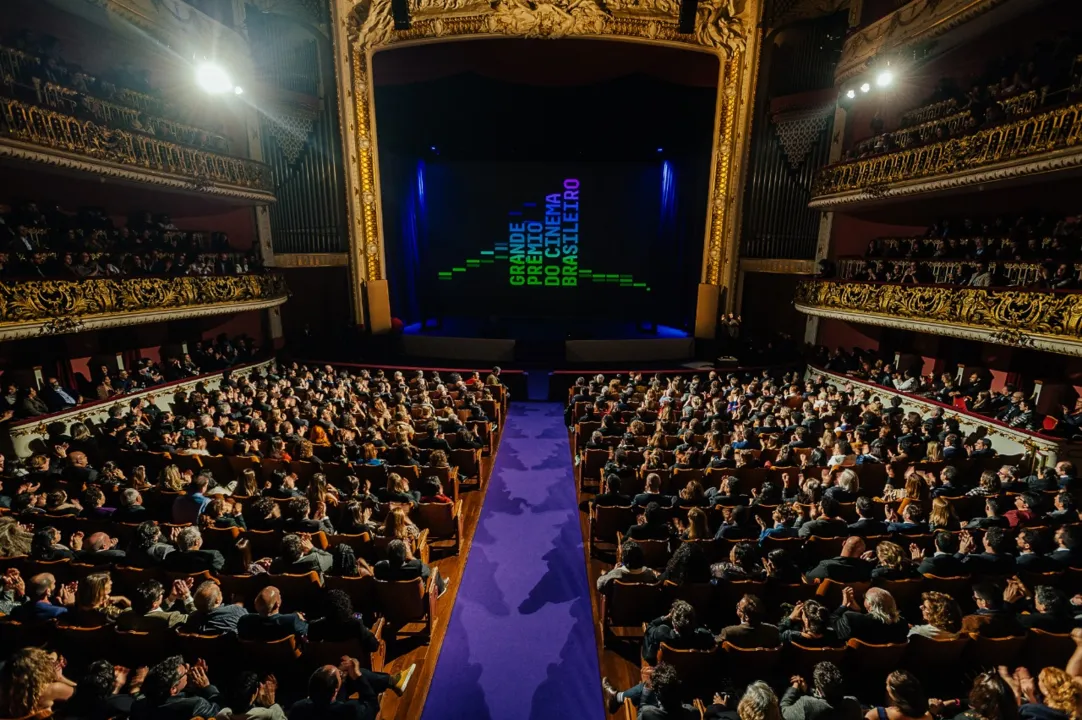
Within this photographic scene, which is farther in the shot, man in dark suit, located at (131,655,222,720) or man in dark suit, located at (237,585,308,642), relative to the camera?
man in dark suit, located at (237,585,308,642)

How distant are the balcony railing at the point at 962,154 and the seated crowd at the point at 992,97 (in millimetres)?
156

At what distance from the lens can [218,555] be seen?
13.9ft

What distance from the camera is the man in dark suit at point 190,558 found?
4.11 metres

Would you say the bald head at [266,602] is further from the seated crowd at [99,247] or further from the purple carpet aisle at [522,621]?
the seated crowd at [99,247]

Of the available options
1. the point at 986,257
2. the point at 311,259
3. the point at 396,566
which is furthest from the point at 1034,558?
the point at 311,259

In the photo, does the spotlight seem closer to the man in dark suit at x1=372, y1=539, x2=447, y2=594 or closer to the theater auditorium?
the theater auditorium

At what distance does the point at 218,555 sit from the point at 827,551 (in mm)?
5309

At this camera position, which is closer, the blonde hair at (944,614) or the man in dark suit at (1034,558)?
the blonde hair at (944,614)

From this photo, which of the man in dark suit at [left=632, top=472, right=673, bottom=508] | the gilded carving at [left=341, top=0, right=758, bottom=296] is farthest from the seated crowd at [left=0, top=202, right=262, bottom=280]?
the man in dark suit at [left=632, top=472, right=673, bottom=508]

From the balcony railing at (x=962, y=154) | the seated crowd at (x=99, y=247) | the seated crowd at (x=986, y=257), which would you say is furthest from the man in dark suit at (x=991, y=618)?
the seated crowd at (x=99, y=247)

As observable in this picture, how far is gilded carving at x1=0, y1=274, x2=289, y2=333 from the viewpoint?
8398 millimetres

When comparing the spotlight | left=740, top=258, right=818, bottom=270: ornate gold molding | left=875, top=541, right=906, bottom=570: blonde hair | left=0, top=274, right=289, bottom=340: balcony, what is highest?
the spotlight

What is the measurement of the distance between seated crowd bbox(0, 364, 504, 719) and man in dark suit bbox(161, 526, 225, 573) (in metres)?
0.01

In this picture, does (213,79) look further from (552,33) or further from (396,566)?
(396,566)
